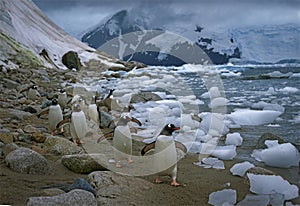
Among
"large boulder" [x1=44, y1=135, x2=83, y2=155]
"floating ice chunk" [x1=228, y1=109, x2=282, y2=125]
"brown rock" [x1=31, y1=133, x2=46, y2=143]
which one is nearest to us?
"large boulder" [x1=44, y1=135, x2=83, y2=155]

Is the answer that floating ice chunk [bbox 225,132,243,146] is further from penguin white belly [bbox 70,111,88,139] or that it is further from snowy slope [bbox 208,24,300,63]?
snowy slope [bbox 208,24,300,63]

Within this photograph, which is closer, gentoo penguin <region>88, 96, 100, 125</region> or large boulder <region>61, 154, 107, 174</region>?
large boulder <region>61, 154, 107, 174</region>

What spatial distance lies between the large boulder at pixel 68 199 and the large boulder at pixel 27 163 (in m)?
0.65

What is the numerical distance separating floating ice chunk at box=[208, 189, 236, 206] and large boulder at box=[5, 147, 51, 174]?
1075mm

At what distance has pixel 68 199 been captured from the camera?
64.6 inches

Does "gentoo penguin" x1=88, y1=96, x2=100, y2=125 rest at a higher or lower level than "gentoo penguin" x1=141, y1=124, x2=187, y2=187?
lower

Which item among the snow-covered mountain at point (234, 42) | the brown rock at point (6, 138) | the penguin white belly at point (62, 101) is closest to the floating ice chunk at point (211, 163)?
the brown rock at point (6, 138)

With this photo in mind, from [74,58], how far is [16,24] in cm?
380

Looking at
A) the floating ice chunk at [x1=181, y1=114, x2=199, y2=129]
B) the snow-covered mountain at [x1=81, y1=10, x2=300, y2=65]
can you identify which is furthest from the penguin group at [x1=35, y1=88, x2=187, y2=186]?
the snow-covered mountain at [x1=81, y1=10, x2=300, y2=65]

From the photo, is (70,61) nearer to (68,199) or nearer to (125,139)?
(125,139)

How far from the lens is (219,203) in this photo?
2.01 meters

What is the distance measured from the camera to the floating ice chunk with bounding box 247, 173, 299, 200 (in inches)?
83.7

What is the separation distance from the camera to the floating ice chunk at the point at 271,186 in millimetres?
2127

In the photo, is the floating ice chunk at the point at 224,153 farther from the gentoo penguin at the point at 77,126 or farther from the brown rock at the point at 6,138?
the brown rock at the point at 6,138
